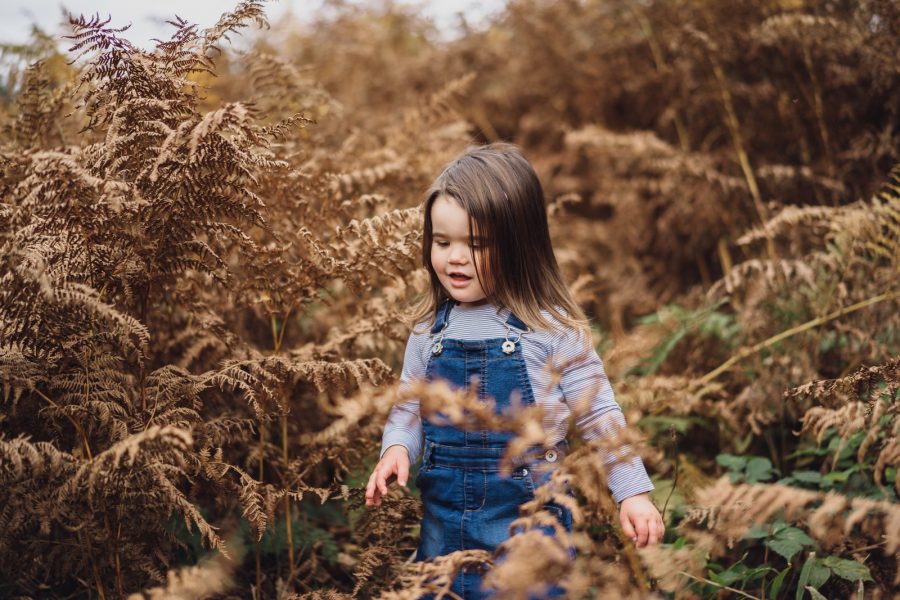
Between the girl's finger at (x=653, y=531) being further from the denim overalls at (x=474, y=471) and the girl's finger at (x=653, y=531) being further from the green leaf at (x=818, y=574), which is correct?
the green leaf at (x=818, y=574)

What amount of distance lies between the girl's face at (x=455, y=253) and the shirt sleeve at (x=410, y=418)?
0.25 metres

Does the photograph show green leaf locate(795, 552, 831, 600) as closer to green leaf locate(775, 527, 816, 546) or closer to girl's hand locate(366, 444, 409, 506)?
green leaf locate(775, 527, 816, 546)

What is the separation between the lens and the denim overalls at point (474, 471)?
213 cm

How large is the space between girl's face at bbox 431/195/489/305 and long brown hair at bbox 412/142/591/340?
2cm

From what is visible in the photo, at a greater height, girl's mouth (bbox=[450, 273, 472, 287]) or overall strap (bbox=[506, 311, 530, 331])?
girl's mouth (bbox=[450, 273, 472, 287])

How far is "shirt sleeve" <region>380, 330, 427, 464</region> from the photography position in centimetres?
231

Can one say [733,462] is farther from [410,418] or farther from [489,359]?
[410,418]

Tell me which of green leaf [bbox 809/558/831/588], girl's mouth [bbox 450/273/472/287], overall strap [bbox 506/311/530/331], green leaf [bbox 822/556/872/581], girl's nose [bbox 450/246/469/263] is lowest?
green leaf [bbox 809/558/831/588]

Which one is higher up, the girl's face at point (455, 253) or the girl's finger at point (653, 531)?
the girl's face at point (455, 253)

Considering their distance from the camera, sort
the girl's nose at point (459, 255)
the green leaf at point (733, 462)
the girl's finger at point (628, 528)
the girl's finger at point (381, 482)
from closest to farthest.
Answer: the girl's finger at point (628, 528), the girl's finger at point (381, 482), the girl's nose at point (459, 255), the green leaf at point (733, 462)

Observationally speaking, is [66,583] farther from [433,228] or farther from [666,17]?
[666,17]

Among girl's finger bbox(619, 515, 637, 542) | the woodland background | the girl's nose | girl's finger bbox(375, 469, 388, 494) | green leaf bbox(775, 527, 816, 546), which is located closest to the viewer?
the woodland background

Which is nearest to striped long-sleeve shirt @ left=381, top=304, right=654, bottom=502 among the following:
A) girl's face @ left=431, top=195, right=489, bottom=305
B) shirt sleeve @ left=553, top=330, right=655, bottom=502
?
shirt sleeve @ left=553, top=330, right=655, bottom=502

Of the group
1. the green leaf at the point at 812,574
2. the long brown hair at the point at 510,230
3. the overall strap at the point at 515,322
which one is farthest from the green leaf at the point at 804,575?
the overall strap at the point at 515,322
